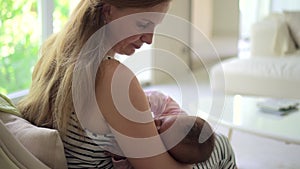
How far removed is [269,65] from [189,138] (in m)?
2.36

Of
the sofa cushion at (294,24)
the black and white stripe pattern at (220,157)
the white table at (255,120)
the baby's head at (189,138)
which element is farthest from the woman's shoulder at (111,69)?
the sofa cushion at (294,24)

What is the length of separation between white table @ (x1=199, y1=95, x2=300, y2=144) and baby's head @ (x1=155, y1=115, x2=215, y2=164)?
762 mm

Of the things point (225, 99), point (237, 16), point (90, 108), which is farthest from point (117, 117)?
point (237, 16)

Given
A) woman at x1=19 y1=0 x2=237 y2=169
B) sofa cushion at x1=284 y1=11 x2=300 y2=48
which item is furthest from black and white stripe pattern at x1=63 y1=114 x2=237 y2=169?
sofa cushion at x1=284 y1=11 x2=300 y2=48

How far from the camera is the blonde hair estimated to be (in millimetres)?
1081

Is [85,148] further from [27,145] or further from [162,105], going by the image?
[162,105]

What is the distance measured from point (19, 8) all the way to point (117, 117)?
2.18 metres

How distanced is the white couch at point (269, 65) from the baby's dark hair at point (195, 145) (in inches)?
84.5

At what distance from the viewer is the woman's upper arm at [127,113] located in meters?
1.04

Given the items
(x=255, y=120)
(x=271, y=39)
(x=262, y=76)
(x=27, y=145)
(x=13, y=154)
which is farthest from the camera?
(x=271, y=39)

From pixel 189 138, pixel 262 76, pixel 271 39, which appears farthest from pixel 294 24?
pixel 189 138

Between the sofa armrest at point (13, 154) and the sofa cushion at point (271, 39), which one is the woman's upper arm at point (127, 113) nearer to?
the sofa armrest at point (13, 154)

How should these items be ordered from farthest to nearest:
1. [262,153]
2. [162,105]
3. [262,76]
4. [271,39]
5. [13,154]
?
[271,39] < [262,76] < [262,153] < [162,105] < [13,154]

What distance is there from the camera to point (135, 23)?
1.10 metres
